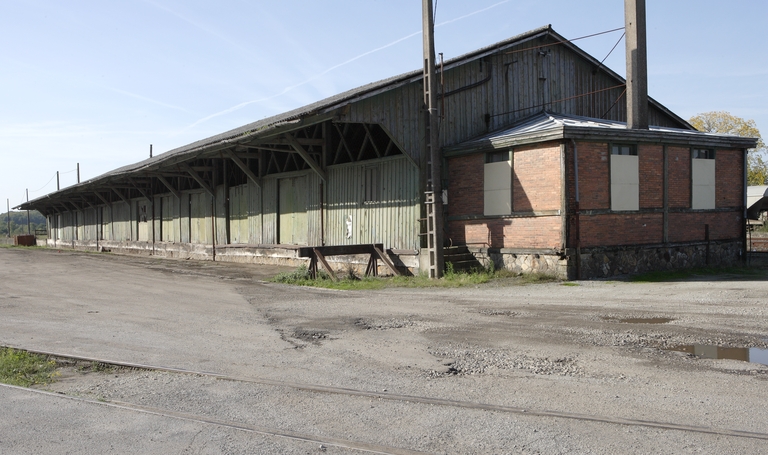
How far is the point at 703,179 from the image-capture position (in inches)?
672

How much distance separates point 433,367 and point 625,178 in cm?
1046

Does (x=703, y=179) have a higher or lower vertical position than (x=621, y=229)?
higher

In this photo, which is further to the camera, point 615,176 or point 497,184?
point 497,184

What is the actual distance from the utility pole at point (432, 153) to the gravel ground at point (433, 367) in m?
2.90

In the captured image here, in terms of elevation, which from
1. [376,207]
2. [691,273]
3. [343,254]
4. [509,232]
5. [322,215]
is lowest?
[691,273]

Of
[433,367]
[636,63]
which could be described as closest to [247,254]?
[636,63]

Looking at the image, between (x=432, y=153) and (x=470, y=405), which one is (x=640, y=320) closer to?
(x=470, y=405)

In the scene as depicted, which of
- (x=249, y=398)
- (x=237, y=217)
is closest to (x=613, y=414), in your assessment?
(x=249, y=398)

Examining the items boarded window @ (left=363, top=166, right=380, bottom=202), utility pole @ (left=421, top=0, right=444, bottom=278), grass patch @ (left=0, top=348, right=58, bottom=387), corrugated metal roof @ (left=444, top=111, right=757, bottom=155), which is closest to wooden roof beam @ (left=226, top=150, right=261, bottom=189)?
boarded window @ (left=363, top=166, right=380, bottom=202)

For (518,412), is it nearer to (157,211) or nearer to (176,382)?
(176,382)

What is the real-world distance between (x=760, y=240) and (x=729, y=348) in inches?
859

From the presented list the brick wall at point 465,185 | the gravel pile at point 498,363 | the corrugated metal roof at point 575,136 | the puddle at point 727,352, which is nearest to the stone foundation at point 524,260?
the brick wall at point 465,185

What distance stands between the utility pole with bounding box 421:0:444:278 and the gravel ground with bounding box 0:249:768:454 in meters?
2.90

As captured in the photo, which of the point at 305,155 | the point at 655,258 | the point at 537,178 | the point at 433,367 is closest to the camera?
the point at 433,367
